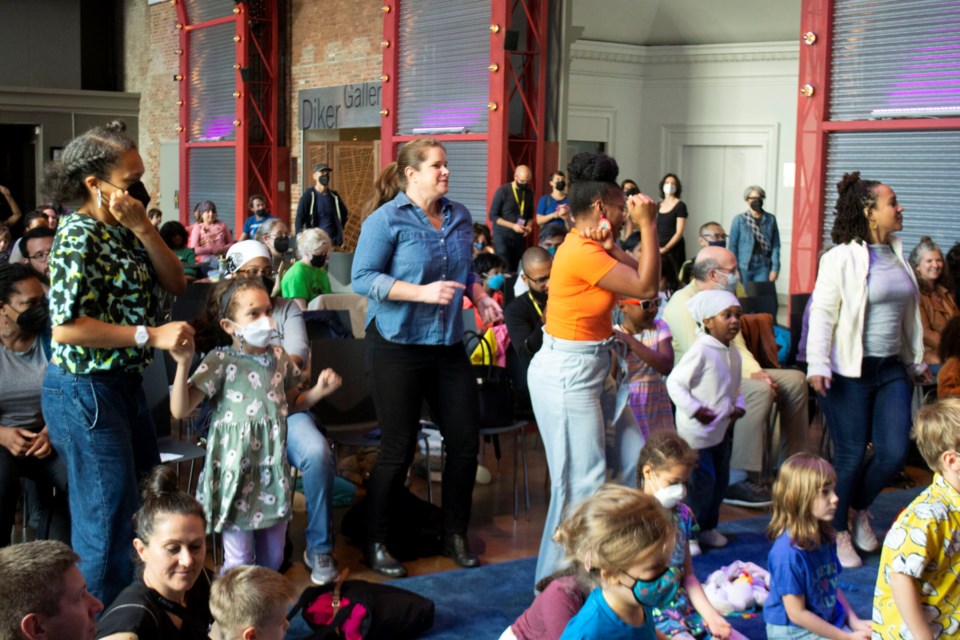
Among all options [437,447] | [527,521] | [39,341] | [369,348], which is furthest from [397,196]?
[437,447]

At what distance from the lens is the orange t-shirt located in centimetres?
420

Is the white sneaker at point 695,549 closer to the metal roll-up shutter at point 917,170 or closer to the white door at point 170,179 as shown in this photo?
the metal roll-up shutter at point 917,170

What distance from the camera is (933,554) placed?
3.07 m

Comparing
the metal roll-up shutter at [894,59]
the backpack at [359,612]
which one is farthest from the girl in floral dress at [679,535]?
the metal roll-up shutter at [894,59]

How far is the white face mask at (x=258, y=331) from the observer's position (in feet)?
14.0

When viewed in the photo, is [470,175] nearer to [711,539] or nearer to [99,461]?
[711,539]

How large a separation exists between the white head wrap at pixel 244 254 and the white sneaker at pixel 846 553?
2862 millimetres

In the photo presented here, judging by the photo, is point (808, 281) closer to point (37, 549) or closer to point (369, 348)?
point (369, 348)

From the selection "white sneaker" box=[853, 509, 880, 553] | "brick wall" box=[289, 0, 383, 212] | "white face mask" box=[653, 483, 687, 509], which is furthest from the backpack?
"brick wall" box=[289, 0, 383, 212]

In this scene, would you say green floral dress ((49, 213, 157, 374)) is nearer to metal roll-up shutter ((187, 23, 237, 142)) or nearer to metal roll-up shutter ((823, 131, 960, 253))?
metal roll-up shutter ((823, 131, 960, 253))

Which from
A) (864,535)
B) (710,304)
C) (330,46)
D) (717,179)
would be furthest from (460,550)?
(330,46)

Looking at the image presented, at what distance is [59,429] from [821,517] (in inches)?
95.9

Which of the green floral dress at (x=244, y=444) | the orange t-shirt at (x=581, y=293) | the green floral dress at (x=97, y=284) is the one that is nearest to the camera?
the green floral dress at (x=97, y=284)

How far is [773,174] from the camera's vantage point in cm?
1549
